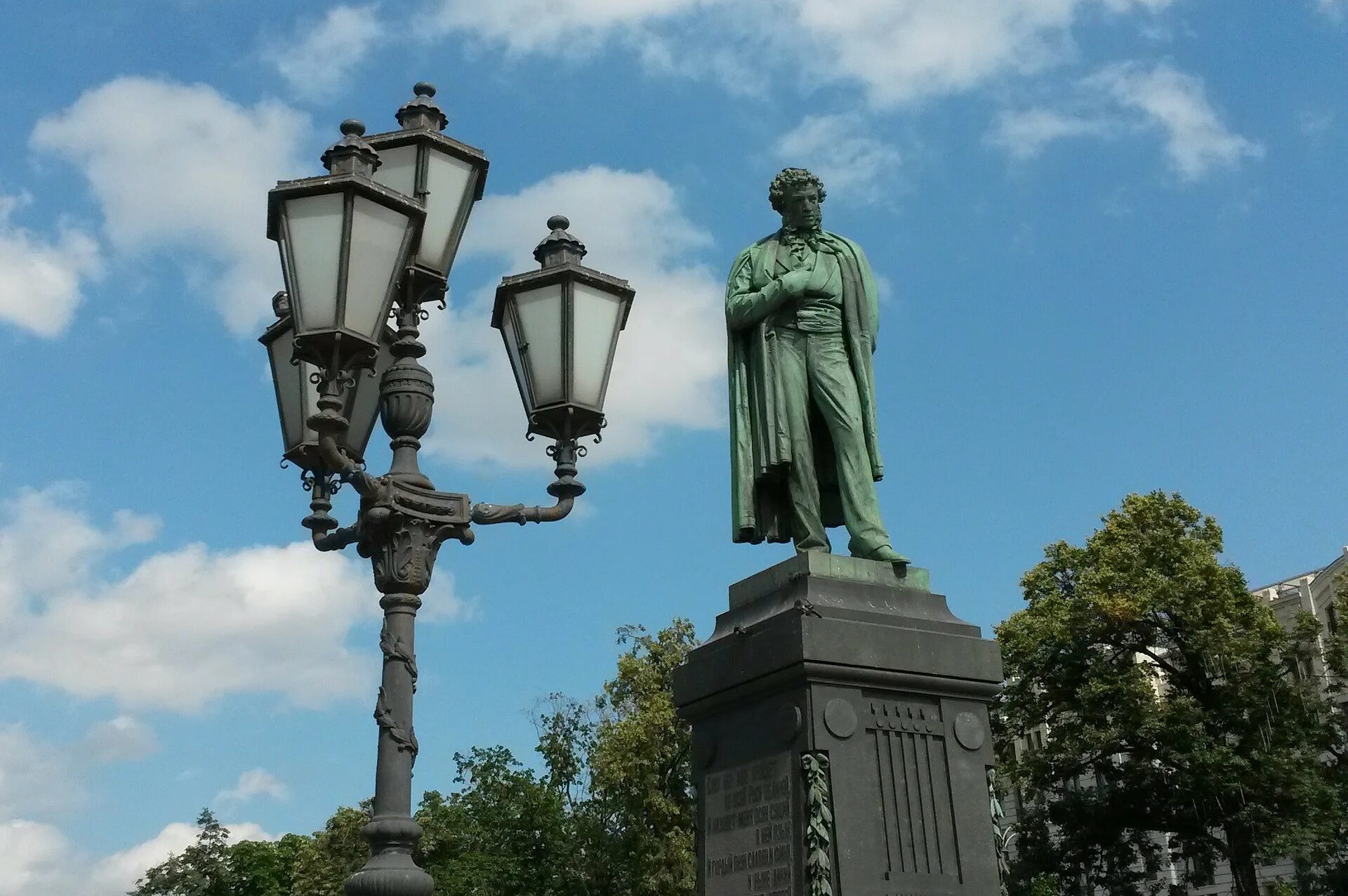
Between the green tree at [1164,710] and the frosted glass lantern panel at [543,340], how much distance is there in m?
25.8

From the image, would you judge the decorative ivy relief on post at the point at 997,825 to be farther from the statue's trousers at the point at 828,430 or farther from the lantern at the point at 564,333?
the lantern at the point at 564,333

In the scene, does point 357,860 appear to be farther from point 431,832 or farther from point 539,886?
point 539,886

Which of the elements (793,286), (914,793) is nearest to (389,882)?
(914,793)

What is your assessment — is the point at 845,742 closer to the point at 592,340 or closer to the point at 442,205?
the point at 592,340

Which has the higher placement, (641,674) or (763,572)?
(641,674)

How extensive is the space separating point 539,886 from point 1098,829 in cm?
1570

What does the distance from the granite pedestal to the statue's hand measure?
1.78 m

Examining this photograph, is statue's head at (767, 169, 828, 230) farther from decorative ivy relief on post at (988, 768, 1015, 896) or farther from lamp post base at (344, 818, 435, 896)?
lamp post base at (344, 818, 435, 896)

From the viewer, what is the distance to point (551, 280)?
26.5ft

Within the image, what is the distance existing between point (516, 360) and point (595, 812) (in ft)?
98.7

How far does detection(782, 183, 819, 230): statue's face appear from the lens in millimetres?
9023

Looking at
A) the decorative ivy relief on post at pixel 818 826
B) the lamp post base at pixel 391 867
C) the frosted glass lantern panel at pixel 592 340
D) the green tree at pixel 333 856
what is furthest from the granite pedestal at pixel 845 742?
the green tree at pixel 333 856

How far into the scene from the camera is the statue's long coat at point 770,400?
8656 mm

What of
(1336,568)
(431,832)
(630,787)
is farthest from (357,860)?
(1336,568)
